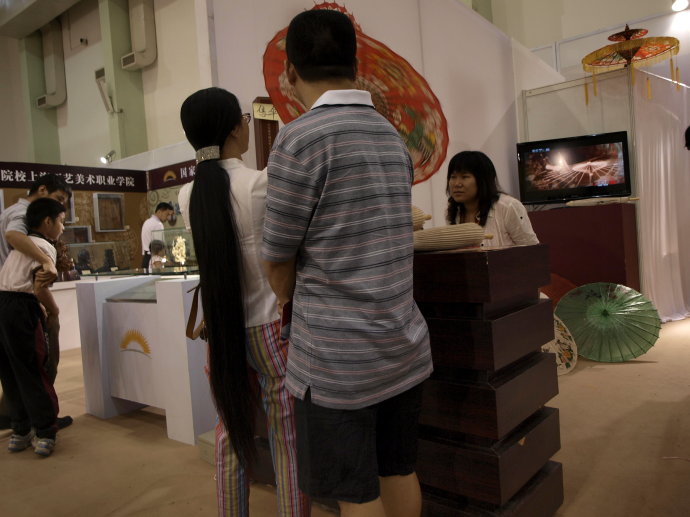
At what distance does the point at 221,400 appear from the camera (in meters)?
1.34

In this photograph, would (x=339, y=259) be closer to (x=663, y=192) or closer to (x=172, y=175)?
(x=663, y=192)

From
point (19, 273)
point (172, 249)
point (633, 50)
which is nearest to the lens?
point (19, 273)

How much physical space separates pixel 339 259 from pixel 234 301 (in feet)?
1.33

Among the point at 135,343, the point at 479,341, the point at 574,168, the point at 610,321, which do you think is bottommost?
the point at 610,321

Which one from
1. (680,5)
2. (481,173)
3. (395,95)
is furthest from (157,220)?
(680,5)

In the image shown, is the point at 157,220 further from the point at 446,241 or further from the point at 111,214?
the point at 446,241

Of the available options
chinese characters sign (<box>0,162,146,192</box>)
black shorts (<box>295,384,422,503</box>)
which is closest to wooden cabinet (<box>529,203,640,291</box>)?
black shorts (<box>295,384,422,503</box>)

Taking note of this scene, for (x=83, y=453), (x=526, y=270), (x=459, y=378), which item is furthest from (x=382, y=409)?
(x=83, y=453)

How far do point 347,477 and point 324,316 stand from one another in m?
0.32

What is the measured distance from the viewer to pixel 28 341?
9.47ft

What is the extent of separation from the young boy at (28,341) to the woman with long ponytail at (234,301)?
1943mm

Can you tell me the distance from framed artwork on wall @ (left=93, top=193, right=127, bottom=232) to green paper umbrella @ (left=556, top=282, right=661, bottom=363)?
6.38 meters

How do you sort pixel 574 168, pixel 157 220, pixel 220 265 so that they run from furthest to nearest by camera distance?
pixel 157 220, pixel 574 168, pixel 220 265

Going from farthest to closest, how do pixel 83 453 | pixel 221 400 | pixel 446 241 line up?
pixel 83 453 < pixel 446 241 < pixel 221 400
